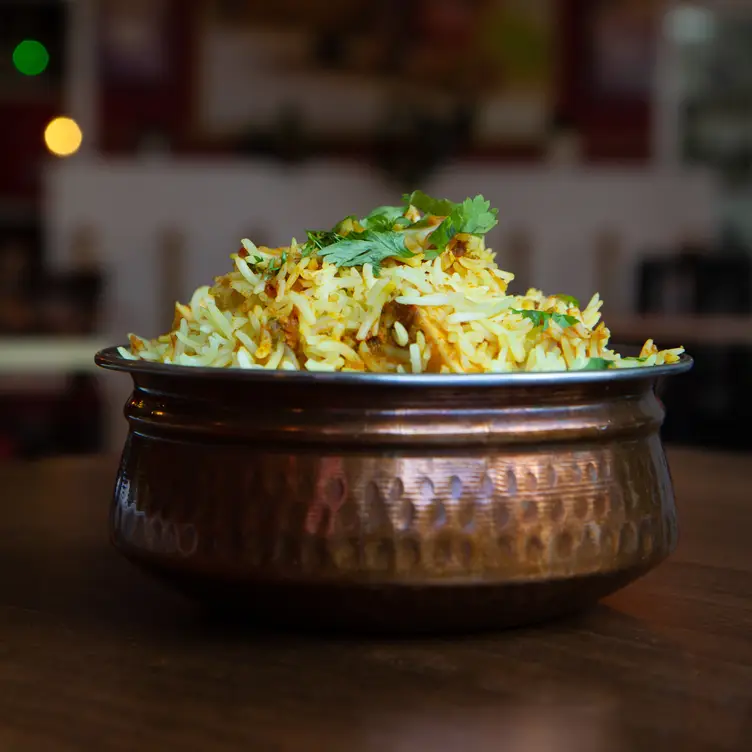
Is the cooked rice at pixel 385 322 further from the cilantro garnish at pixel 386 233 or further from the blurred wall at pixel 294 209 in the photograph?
the blurred wall at pixel 294 209

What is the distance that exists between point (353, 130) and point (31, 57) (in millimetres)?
1853

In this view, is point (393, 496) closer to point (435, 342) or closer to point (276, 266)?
point (435, 342)

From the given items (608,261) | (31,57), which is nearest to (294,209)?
(31,57)

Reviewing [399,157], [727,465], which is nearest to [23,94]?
[399,157]

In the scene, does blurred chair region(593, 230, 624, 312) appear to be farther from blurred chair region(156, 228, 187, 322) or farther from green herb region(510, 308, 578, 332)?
green herb region(510, 308, 578, 332)

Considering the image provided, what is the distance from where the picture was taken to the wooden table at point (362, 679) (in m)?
0.64

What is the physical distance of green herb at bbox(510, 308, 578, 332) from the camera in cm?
85

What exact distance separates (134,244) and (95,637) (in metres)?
6.14

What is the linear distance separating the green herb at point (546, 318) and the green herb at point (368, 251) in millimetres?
99

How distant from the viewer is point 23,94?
261 inches

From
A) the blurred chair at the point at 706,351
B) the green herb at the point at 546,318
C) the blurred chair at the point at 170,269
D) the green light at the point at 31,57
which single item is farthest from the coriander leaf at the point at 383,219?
the green light at the point at 31,57

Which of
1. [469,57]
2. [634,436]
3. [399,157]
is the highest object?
[469,57]

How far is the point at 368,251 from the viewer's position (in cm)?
89

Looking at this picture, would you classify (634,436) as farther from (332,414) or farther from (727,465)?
(727,465)
